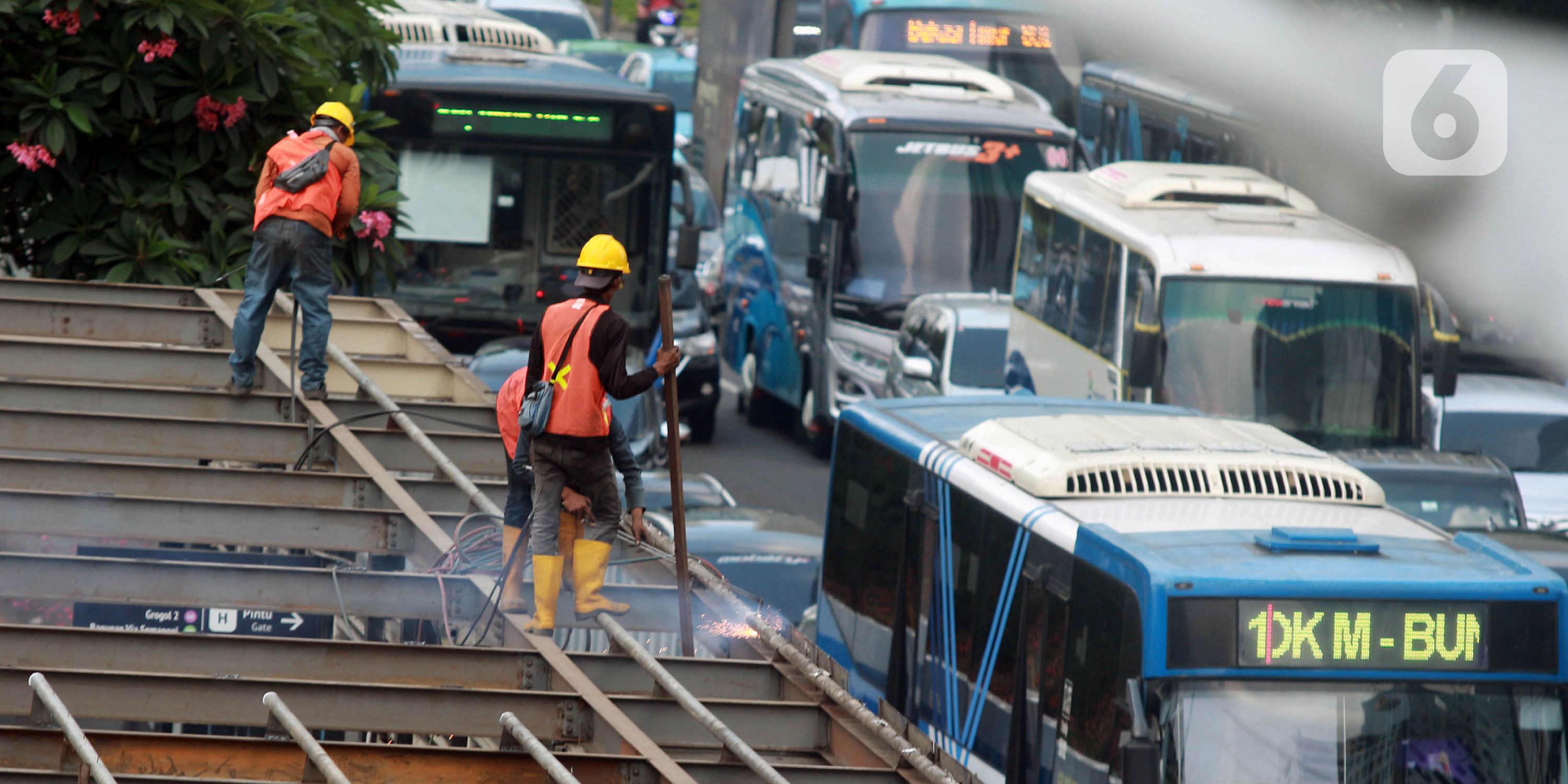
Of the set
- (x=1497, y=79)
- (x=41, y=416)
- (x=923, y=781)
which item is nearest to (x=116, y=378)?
(x=41, y=416)

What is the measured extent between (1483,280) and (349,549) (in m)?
15.8

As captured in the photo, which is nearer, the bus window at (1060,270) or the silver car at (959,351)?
the bus window at (1060,270)

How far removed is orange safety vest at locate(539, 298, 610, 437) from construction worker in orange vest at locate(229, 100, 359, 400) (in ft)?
9.98

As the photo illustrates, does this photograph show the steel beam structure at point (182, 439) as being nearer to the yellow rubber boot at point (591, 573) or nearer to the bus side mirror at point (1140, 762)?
the yellow rubber boot at point (591, 573)

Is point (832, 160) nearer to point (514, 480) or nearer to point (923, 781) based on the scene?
point (514, 480)

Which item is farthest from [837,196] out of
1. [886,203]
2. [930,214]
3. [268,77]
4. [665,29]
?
[665,29]

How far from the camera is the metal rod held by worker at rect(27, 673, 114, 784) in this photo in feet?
19.7

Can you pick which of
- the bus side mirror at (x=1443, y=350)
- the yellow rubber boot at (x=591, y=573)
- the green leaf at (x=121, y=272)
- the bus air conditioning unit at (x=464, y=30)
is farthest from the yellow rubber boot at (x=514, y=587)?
the bus air conditioning unit at (x=464, y=30)

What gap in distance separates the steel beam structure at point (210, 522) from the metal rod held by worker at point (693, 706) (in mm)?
1769

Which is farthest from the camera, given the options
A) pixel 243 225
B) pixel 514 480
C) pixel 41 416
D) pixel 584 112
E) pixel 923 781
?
pixel 584 112

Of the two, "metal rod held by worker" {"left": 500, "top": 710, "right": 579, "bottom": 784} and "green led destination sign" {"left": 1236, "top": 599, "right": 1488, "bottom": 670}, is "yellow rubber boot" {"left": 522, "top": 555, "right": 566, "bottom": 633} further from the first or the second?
"green led destination sign" {"left": 1236, "top": 599, "right": 1488, "bottom": 670}

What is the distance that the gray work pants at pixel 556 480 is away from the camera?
8102 mm

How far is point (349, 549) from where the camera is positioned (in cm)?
956

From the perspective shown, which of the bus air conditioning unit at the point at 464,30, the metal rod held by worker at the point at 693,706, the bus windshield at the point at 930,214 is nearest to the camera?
the metal rod held by worker at the point at 693,706
